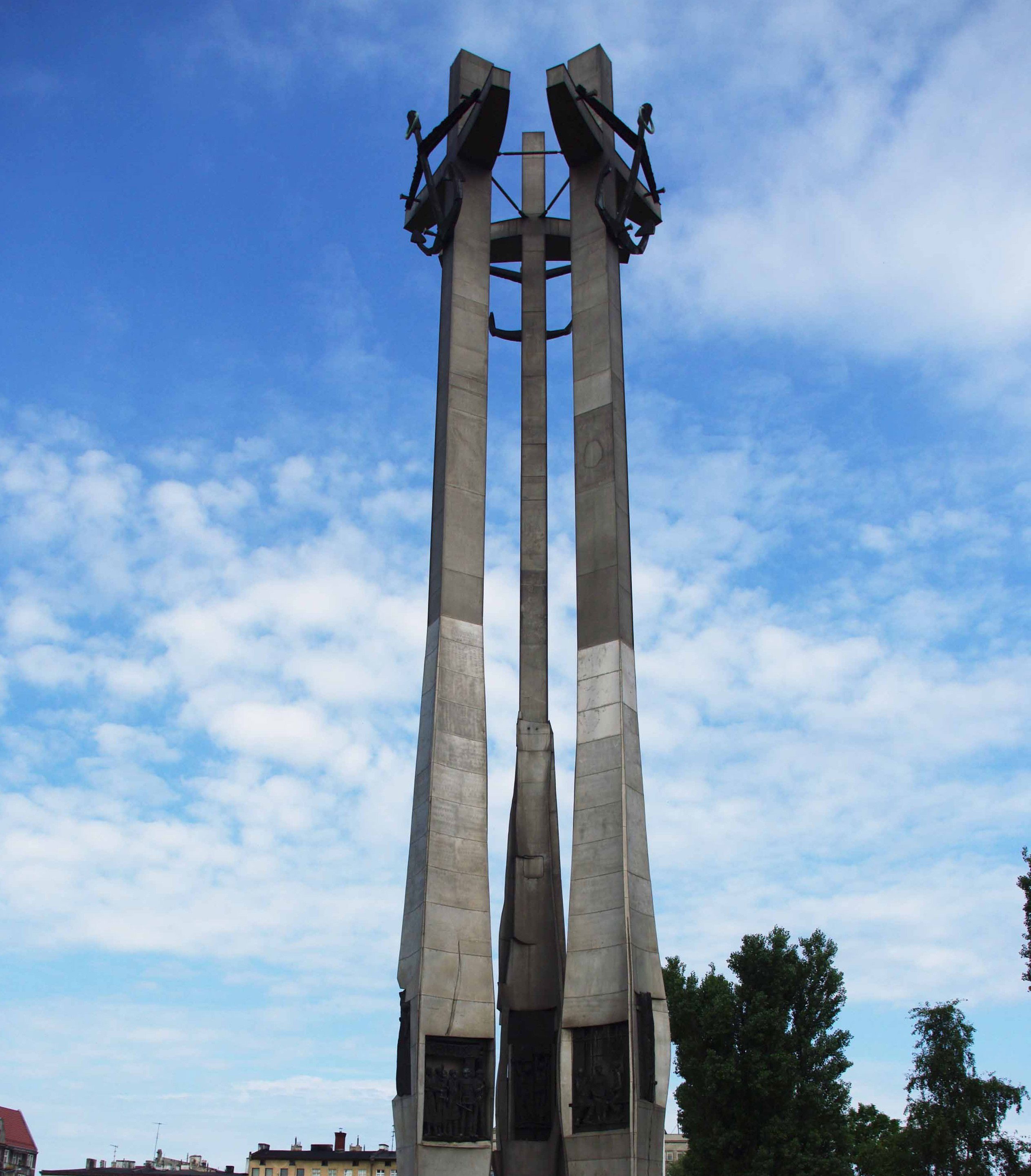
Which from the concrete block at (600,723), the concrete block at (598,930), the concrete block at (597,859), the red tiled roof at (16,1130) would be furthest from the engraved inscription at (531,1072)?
the red tiled roof at (16,1130)

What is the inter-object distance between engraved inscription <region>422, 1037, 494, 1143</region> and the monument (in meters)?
0.03

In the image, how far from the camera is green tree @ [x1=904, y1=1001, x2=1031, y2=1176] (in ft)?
112

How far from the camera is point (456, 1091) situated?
18703 millimetres

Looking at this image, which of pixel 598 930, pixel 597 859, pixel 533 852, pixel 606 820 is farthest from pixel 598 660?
pixel 598 930

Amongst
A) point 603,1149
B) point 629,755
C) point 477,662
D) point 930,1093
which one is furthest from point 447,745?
point 930,1093

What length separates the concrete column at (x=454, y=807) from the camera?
61.3 feet

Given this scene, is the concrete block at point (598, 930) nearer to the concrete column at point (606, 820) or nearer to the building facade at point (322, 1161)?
the concrete column at point (606, 820)

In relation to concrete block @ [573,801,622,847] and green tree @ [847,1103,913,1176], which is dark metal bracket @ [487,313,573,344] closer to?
concrete block @ [573,801,622,847]

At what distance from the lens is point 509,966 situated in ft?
70.9

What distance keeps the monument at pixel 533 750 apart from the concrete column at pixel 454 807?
0.03 meters

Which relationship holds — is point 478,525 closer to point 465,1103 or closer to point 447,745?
point 447,745

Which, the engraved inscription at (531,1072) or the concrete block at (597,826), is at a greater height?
the concrete block at (597,826)

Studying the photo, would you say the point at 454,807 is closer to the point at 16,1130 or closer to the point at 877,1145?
the point at 877,1145

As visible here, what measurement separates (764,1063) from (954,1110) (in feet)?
22.3
